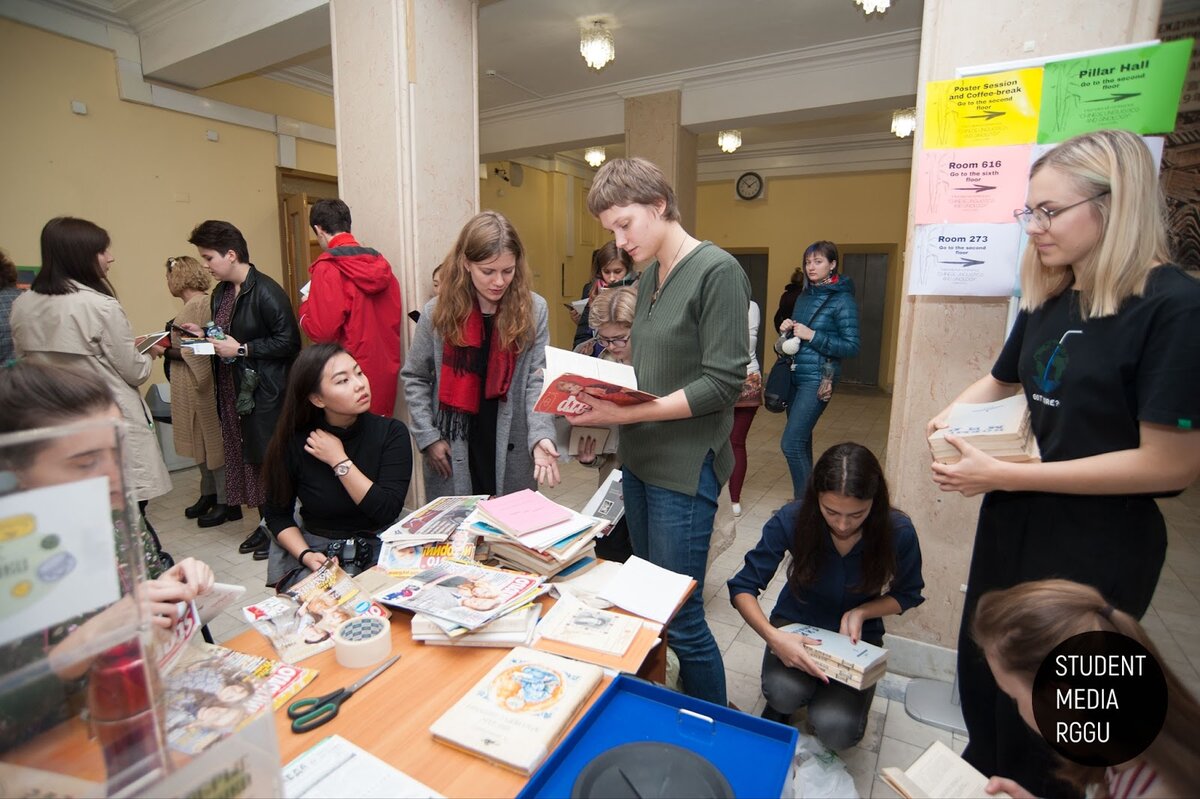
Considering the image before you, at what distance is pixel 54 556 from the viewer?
1.71 ft

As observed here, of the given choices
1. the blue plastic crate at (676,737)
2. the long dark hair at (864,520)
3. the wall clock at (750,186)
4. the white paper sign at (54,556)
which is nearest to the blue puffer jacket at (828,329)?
the long dark hair at (864,520)

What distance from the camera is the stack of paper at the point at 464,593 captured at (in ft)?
3.91

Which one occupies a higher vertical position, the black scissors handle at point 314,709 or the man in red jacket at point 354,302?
the man in red jacket at point 354,302

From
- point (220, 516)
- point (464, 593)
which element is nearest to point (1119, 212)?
point (464, 593)

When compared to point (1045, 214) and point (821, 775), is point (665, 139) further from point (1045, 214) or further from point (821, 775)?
point (821, 775)

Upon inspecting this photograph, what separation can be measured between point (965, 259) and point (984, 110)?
1.47ft

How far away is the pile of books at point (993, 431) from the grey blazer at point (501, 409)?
3.82ft

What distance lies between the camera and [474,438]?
2.18 m

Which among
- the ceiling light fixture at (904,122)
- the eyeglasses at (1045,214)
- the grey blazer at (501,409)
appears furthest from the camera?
the ceiling light fixture at (904,122)

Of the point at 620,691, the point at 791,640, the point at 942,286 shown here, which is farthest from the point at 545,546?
the point at 942,286

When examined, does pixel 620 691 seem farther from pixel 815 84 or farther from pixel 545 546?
pixel 815 84

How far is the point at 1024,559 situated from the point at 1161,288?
61 cm

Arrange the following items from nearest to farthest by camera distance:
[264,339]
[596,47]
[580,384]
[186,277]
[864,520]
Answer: [580,384] → [864,520] → [264,339] → [186,277] → [596,47]

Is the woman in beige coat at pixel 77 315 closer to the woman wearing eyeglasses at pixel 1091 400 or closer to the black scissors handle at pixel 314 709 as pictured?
the black scissors handle at pixel 314 709
